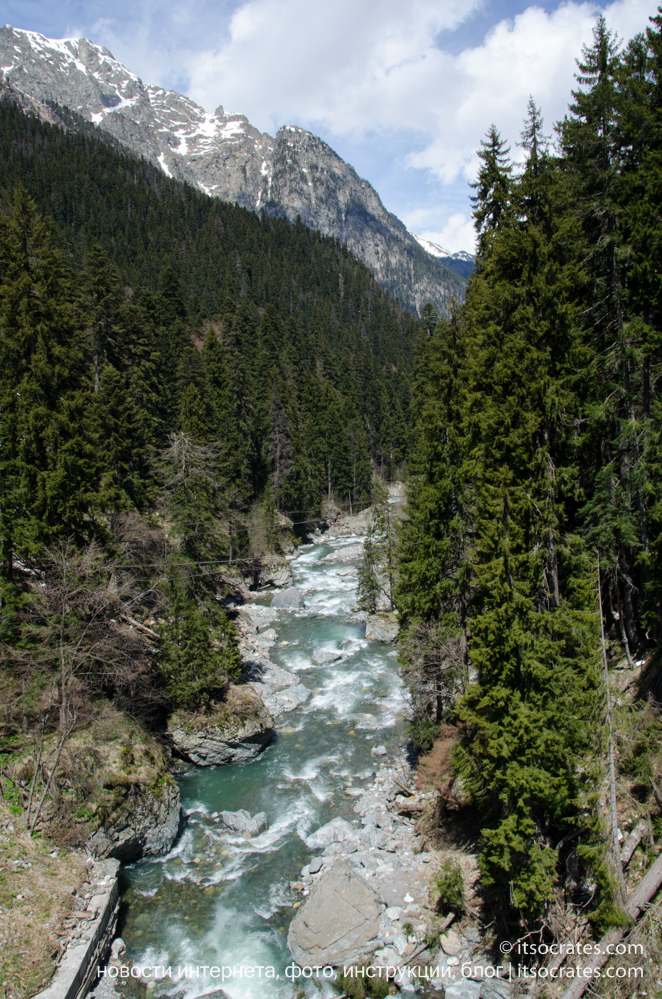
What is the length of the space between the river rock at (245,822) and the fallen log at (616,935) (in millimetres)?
9558

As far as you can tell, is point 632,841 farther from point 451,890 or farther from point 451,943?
point 451,943

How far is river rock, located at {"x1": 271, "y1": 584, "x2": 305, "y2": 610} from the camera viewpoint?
36.5 metres

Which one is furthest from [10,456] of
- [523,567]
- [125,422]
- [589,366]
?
[589,366]

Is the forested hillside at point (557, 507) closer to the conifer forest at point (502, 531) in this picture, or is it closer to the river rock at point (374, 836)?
the conifer forest at point (502, 531)

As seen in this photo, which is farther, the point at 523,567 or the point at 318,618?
the point at 318,618

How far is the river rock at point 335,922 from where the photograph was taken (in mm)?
12008

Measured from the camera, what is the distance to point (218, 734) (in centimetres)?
1986

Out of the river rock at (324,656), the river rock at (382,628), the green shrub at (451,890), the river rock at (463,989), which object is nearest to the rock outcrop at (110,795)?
the green shrub at (451,890)

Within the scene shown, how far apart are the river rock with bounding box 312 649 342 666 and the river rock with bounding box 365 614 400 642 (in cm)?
271

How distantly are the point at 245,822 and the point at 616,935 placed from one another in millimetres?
10659

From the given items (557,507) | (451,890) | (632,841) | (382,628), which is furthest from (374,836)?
(382,628)

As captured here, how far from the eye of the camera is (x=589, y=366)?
13852 mm

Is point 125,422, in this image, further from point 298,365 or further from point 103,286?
point 298,365

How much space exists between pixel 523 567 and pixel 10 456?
15.8 m
